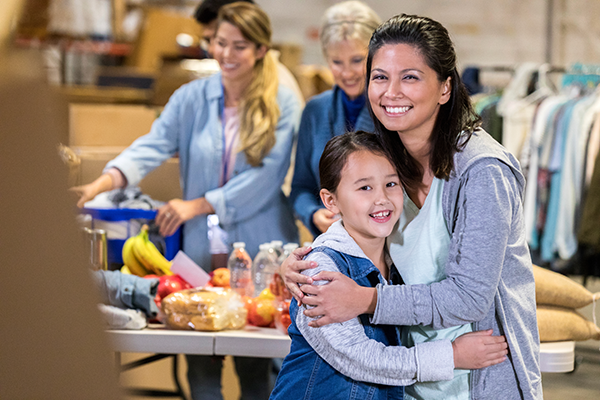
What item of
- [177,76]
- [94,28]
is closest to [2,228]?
[177,76]

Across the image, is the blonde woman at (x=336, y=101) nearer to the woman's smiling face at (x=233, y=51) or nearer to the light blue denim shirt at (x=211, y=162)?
the light blue denim shirt at (x=211, y=162)

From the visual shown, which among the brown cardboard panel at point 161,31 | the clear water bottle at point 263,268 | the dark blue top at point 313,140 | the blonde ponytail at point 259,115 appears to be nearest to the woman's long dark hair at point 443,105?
the dark blue top at point 313,140

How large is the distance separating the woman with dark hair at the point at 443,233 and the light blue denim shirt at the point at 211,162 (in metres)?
1.10

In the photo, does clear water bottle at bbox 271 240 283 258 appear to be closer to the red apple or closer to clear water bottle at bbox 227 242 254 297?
clear water bottle at bbox 227 242 254 297

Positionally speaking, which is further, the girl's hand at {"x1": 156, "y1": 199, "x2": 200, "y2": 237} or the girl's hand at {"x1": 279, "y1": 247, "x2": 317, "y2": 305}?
the girl's hand at {"x1": 156, "y1": 199, "x2": 200, "y2": 237}

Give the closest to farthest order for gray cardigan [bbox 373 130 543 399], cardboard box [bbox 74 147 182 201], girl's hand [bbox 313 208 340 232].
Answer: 1. gray cardigan [bbox 373 130 543 399]
2. girl's hand [bbox 313 208 340 232]
3. cardboard box [bbox 74 147 182 201]

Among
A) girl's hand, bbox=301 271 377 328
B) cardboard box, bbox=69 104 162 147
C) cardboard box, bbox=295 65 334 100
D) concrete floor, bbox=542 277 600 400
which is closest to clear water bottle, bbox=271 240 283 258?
girl's hand, bbox=301 271 377 328

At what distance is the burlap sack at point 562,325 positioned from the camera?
6.20 feet

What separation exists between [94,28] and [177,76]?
775mm

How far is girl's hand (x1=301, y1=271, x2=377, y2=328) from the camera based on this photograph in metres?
1.22

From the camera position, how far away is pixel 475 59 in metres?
7.78

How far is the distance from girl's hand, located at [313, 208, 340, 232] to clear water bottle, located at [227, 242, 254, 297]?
0.30 meters

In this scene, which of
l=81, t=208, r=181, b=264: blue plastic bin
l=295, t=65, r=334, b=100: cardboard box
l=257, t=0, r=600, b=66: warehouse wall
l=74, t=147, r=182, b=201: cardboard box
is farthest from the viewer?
l=257, t=0, r=600, b=66: warehouse wall

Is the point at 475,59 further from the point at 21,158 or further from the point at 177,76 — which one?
the point at 21,158
